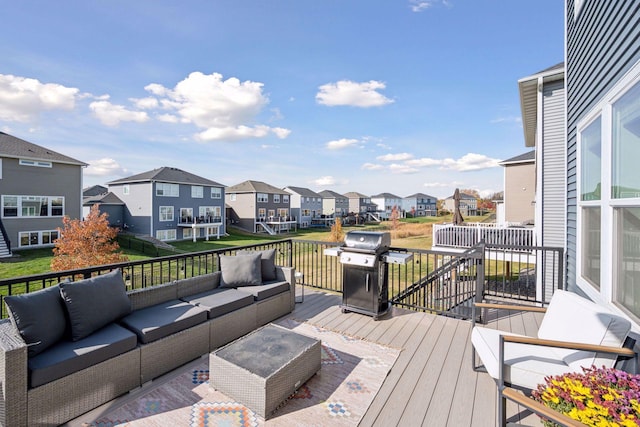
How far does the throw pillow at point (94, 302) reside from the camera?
2.35m

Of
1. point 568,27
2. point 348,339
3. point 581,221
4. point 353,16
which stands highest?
point 353,16

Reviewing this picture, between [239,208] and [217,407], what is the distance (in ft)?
109

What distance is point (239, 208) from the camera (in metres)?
34.2

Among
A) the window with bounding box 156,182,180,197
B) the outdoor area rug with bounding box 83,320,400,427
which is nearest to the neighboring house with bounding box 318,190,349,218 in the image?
the window with bounding box 156,182,180,197

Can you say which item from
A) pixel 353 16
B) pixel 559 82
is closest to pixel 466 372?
pixel 559 82

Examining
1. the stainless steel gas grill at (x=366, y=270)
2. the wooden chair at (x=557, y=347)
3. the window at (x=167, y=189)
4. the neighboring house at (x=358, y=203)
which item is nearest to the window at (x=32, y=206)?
the window at (x=167, y=189)

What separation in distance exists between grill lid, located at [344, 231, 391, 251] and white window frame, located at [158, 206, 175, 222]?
24.1 metres

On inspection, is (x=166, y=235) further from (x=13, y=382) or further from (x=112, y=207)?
(x=13, y=382)

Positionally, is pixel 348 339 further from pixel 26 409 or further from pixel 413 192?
pixel 413 192

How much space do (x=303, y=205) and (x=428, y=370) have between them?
131 ft

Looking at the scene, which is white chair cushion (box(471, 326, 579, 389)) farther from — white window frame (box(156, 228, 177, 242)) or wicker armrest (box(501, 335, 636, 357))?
white window frame (box(156, 228, 177, 242))

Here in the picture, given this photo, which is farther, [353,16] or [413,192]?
[413,192]

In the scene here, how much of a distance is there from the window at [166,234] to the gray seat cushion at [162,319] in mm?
23699

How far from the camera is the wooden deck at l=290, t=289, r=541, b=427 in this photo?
7.09 ft
